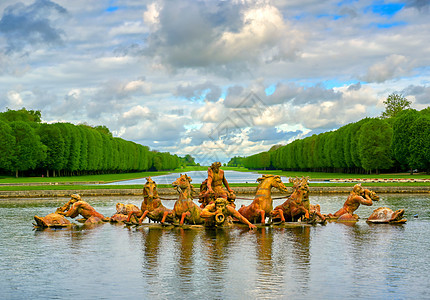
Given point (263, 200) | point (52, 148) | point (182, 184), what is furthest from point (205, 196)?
point (52, 148)

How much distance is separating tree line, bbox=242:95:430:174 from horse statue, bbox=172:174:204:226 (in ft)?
170

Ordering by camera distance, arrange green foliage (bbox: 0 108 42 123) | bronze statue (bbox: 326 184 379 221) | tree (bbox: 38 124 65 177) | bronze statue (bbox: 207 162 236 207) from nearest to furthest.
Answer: bronze statue (bbox: 207 162 236 207)
bronze statue (bbox: 326 184 379 221)
tree (bbox: 38 124 65 177)
green foliage (bbox: 0 108 42 123)

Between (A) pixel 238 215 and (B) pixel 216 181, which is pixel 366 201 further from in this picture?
(B) pixel 216 181

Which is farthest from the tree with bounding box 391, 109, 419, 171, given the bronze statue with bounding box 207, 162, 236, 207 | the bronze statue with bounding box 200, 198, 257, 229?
the bronze statue with bounding box 200, 198, 257, 229

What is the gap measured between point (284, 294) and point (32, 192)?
32.1 metres

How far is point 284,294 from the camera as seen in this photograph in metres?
8.23

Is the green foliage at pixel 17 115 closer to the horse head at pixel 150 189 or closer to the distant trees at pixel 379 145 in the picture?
the distant trees at pixel 379 145

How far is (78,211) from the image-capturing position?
19.0 m

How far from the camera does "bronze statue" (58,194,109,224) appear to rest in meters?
18.8

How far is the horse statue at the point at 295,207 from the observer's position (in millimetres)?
16953

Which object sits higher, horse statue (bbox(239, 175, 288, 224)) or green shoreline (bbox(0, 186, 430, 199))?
horse statue (bbox(239, 175, 288, 224))

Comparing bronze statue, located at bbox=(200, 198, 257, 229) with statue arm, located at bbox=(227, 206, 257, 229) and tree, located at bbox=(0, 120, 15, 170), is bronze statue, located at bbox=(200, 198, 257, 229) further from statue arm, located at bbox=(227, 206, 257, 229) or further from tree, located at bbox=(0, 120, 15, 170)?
tree, located at bbox=(0, 120, 15, 170)

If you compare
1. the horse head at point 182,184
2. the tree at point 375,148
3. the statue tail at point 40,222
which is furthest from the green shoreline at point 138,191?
the tree at point 375,148

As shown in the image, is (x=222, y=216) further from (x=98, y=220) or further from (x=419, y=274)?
(x=419, y=274)
